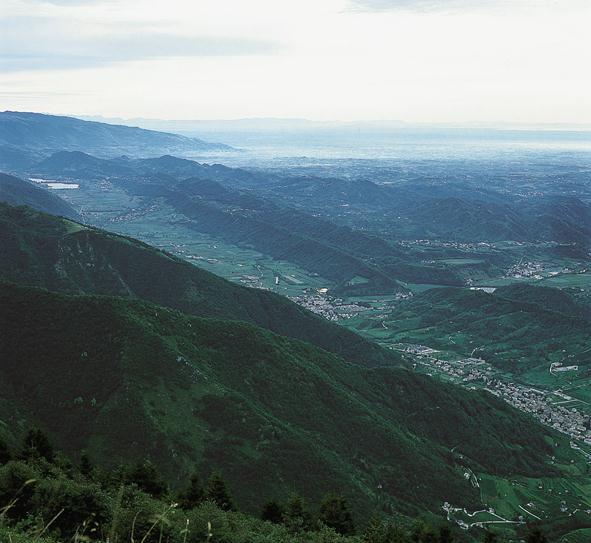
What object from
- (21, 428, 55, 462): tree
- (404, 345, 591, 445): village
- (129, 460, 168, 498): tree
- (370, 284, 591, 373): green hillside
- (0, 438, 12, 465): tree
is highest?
(0, 438, 12, 465): tree

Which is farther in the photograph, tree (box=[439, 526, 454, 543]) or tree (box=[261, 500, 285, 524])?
tree (box=[439, 526, 454, 543])

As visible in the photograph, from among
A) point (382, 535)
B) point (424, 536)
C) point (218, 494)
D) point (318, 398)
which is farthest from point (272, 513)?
point (318, 398)

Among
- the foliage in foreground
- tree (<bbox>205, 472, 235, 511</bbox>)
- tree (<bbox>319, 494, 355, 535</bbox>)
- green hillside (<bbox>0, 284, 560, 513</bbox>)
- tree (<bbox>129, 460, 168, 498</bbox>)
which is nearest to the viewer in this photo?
the foliage in foreground

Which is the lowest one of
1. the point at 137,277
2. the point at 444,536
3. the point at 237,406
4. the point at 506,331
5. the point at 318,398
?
the point at 506,331

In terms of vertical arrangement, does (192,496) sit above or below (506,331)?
above

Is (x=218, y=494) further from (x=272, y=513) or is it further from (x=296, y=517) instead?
(x=296, y=517)

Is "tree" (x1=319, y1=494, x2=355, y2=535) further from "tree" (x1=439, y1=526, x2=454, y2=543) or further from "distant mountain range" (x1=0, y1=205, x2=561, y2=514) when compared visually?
"distant mountain range" (x1=0, y1=205, x2=561, y2=514)

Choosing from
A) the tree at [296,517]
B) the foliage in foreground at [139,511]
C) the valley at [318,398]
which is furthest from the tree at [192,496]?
the valley at [318,398]

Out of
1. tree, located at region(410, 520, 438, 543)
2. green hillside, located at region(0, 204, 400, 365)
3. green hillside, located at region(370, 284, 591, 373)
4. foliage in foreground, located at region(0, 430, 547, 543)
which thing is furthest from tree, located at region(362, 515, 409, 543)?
green hillside, located at region(370, 284, 591, 373)
